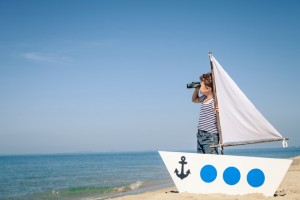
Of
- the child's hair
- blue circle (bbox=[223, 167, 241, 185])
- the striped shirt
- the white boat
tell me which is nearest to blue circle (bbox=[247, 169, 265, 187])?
the white boat

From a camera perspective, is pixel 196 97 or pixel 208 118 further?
pixel 196 97

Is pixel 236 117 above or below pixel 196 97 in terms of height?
below

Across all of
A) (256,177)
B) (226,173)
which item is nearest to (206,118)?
(226,173)

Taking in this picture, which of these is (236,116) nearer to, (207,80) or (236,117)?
(236,117)

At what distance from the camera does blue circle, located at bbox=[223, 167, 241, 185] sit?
6.12 metres

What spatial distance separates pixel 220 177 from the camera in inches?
245

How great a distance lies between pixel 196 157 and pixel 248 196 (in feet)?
4.03

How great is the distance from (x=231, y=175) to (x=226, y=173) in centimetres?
10

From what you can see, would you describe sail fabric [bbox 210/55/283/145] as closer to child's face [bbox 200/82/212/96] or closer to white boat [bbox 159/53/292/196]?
white boat [bbox 159/53/292/196]

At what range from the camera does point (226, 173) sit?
6.16 metres

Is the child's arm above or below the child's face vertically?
below

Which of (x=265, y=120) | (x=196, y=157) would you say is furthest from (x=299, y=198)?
(x=196, y=157)

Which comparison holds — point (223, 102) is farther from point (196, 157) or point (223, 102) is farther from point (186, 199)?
point (186, 199)

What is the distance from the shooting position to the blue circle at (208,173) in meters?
6.23
